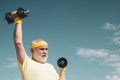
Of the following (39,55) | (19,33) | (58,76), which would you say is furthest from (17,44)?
(58,76)

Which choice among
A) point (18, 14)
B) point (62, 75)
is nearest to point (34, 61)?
point (62, 75)

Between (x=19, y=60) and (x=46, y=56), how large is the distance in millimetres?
841

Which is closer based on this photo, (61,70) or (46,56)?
(46,56)

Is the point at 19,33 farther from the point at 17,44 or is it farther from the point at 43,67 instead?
the point at 43,67

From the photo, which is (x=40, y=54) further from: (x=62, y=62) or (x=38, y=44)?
(x=62, y=62)

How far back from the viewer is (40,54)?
30.1 ft

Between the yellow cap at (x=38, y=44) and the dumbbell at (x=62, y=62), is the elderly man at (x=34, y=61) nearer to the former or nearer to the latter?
the yellow cap at (x=38, y=44)

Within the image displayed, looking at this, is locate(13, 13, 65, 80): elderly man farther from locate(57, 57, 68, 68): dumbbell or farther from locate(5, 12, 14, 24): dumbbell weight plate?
locate(57, 57, 68, 68): dumbbell

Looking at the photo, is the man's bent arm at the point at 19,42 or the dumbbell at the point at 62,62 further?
the dumbbell at the point at 62,62

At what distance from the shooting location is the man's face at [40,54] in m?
9.20

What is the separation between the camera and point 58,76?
962 cm

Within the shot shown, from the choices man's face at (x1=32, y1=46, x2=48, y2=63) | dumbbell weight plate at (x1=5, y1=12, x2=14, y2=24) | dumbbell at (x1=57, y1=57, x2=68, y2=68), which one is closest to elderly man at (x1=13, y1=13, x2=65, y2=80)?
man's face at (x1=32, y1=46, x2=48, y2=63)

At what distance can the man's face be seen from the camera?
362 inches

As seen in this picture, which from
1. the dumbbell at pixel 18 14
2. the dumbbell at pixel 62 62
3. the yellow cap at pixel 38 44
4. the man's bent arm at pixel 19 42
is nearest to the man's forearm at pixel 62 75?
the dumbbell at pixel 62 62
